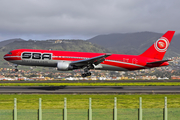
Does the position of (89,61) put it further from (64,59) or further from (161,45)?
(161,45)

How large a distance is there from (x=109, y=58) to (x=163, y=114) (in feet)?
103

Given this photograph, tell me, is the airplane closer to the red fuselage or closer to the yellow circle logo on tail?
the red fuselage

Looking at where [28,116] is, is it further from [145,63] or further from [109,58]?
[145,63]

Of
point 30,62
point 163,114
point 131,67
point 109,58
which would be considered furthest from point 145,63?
point 163,114

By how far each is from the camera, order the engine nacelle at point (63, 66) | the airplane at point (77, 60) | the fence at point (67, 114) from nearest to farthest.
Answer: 1. the fence at point (67, 114)
2. the engine nacelle at point (63, 66)
3. the airplane at point (77, 60)

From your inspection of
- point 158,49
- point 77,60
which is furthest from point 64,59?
point 158,49

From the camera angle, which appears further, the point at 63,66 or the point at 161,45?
the point at 161,45

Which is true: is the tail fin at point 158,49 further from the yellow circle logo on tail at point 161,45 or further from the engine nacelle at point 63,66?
the engine nacelle at point 63,66

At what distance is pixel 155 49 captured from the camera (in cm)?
4869

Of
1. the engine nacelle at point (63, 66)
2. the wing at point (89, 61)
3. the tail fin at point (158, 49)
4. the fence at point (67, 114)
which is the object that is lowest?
the fence at point (67, 114)

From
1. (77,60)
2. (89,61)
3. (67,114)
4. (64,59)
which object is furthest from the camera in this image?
(77,60)

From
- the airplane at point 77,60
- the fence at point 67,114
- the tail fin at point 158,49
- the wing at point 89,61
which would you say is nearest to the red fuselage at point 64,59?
the airplane at point 77,60

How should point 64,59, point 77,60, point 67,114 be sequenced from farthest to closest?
point 77,60 < point 64,59 < point 67,114

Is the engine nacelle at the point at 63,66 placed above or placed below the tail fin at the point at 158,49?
below
